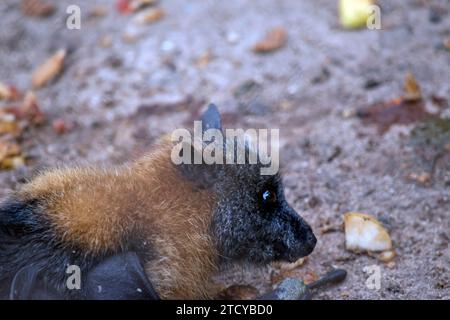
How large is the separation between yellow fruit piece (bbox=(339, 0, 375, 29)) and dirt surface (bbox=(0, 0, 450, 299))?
0.35 ft

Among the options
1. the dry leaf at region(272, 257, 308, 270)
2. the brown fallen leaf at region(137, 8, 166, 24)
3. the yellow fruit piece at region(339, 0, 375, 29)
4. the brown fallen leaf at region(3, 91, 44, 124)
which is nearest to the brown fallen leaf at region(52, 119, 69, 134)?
the brown fallen leaf at region(3, 91, 44, 124)

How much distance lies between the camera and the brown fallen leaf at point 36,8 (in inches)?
296

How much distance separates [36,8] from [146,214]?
15.1ft

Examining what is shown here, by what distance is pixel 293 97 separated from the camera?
6.20m

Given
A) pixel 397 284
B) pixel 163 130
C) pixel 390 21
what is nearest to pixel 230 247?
pixel 397 284

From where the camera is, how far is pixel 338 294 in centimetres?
407

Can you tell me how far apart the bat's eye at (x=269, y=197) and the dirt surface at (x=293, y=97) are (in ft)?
1.48

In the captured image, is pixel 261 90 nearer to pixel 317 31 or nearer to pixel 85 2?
pixel 317 31

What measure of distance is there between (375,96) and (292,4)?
1.77m

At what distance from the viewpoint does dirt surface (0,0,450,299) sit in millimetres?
4539

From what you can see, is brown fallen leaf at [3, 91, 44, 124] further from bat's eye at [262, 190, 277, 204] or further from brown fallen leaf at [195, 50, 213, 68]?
bat's eye at [262, 190, 277, 204]

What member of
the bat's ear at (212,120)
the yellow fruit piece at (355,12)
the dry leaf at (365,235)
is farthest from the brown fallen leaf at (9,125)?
the yellow fruit piece at (355,12)

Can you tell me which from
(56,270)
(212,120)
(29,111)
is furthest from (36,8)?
(56,270)

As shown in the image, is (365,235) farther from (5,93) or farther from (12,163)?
(5,93)
